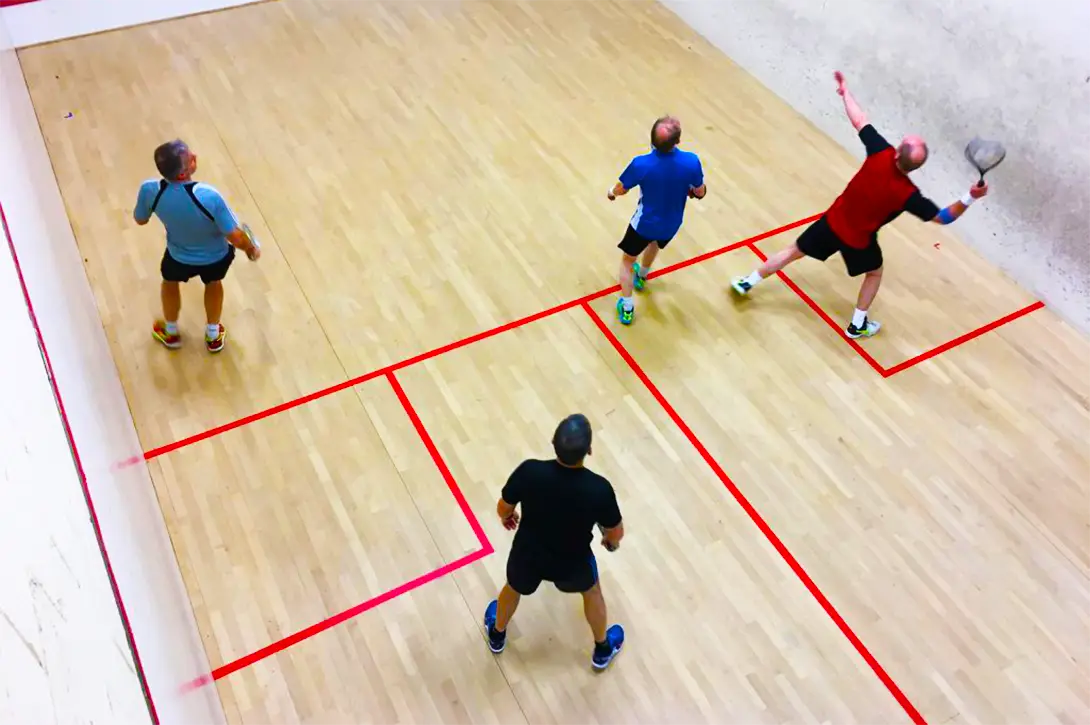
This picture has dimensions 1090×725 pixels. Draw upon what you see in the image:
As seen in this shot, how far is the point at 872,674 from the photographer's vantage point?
3031 mm

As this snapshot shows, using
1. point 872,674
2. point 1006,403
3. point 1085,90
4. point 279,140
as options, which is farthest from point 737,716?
point 279,140

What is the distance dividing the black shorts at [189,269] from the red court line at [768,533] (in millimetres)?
1682

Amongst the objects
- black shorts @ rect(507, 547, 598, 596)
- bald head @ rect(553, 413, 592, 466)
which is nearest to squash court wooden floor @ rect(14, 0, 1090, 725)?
black shorts @ rect(507, 547, 598, 596)

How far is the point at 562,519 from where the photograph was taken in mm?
2383

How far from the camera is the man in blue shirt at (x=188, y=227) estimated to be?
3215 mm

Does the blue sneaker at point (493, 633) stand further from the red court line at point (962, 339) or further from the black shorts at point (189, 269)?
the red court line at point (962, 339)

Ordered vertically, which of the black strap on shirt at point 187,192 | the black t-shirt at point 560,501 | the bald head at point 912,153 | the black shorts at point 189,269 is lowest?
the black shorts at point 189,269

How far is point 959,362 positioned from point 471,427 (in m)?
2.37

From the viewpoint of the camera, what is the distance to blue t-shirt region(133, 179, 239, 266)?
326cm

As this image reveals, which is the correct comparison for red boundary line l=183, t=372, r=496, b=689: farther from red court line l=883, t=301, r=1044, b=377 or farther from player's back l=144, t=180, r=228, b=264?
red court line l=883, t=301, r=1044, b=377

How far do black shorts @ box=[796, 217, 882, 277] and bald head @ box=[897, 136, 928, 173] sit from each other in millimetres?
400

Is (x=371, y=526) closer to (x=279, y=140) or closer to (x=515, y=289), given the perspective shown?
(x=515, y=289)

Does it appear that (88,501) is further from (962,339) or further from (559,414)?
(962,339)

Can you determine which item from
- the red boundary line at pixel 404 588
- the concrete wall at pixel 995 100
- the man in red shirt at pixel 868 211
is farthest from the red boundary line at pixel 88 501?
the concrete wall at pixel 995 100
